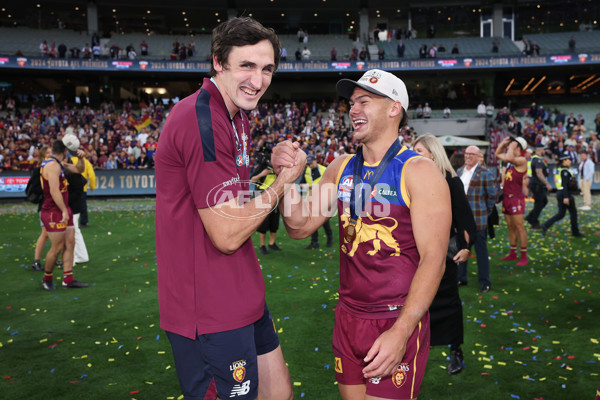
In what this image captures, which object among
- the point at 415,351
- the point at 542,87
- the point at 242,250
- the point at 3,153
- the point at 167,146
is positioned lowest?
the point at 415,351

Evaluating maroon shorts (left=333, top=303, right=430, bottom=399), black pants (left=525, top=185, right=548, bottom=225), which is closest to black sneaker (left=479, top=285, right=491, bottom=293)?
maroon shorts (left=333, top=303, right=430, bottom=399)

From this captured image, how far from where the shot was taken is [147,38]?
140 ft

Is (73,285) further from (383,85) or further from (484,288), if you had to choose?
(383,85)

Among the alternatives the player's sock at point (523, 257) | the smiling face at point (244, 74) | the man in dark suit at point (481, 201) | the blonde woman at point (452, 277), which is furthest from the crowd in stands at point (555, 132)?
the smiling face at point (244, 74)

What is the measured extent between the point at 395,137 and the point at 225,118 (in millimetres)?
1116

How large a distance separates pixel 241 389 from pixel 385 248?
1089 millimetres

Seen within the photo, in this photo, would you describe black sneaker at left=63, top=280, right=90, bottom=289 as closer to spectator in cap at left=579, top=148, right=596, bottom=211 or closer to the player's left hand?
the player's left hand

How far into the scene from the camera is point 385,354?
2.30 meters

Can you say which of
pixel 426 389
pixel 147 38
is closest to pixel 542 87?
pixel 147 38

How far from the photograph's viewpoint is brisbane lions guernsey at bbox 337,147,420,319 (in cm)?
271

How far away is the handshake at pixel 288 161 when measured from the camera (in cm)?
250

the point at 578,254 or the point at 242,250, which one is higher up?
the point at 242,250

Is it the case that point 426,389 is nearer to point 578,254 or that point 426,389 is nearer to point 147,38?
point 578,254

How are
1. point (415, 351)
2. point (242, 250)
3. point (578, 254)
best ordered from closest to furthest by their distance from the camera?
1. point (242, 250)
2. point (415, 351)
3. point (578, 254)
